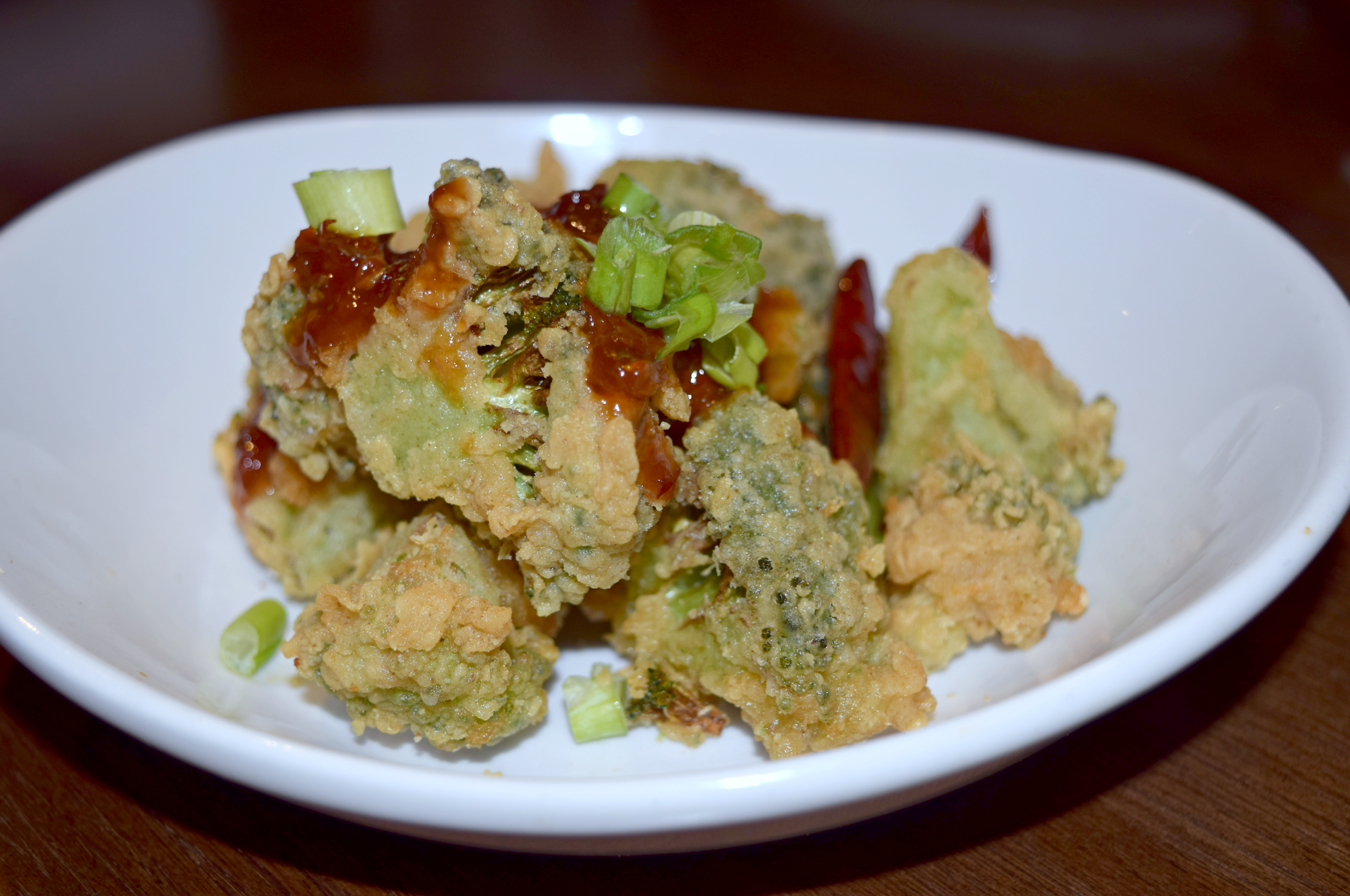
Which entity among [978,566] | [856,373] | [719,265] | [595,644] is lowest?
[595,644]

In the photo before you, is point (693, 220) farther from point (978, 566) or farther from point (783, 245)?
point (978, 566)

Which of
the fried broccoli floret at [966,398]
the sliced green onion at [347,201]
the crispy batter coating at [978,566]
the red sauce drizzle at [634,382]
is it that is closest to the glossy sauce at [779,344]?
the fried broccoli floret at [966,398]

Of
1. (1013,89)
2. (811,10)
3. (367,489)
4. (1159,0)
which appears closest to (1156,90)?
(1013,89)

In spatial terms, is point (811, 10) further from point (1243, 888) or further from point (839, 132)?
point (1243, 888)

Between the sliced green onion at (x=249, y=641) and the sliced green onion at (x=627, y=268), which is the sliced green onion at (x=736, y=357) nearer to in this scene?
the sliced green onion at (x=627, y=268)

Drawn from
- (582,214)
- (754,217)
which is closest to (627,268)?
(582,214)

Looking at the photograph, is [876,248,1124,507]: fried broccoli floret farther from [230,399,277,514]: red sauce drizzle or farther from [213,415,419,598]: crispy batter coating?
[230,399,277,514]: red sauce drizzle
